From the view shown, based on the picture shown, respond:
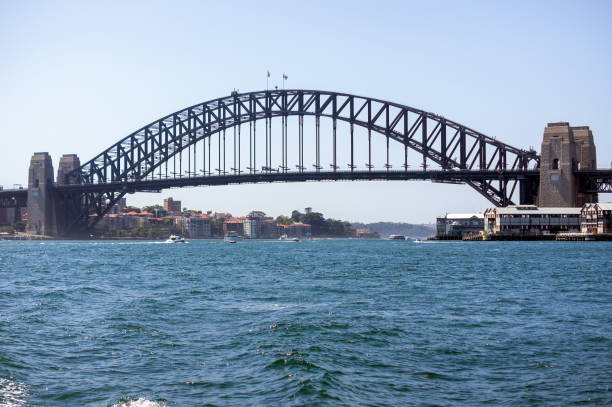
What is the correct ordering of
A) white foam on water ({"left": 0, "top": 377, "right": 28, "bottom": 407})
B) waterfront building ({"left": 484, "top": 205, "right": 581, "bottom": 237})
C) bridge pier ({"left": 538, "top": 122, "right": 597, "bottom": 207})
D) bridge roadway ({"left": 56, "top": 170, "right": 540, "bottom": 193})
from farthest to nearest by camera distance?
bridge roadway ({"left": 56, "top": 170, "right": 540, "bottom": 193}) < waterfront building ({"left": 484, "top": 205, "right": 581, "bottom": 237}) < bridge pier ({"left": 538, "top": 122, "right": 597, "bottom": 207}) < white foam on water ({"left": 0, "top": 377, "right": 28, "bottom": 407})

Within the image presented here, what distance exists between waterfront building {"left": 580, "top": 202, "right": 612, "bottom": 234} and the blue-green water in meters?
73.4

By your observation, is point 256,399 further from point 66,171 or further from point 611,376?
point 66,171

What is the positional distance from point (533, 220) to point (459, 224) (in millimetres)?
25478

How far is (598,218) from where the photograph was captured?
319 feet

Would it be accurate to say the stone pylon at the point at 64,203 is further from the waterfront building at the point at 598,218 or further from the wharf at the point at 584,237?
the waterfront building at the point at 598,218

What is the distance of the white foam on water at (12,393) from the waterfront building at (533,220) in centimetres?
9827

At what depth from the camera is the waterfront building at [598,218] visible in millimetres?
97188

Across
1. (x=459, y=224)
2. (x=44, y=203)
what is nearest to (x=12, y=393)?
(x=459, y=224)

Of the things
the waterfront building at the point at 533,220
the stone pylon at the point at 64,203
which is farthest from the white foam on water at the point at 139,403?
the stone pylon at the point at 64,203

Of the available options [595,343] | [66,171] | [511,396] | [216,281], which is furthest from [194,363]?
[66,171]

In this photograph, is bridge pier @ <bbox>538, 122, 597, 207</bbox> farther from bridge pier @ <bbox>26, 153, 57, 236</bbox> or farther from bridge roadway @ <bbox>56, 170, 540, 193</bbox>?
bridge pier @ <bbox>26, 153, 57, 236</bbox>

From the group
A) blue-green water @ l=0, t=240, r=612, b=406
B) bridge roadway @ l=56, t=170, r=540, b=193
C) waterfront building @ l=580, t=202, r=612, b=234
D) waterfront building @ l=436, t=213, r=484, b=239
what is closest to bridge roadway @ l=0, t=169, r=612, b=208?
bridge roadway @ l=56, t=170, r=540, b=193

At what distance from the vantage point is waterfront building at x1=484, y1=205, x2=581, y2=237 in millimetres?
101750

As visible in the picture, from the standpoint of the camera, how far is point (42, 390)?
12781 millimetres
